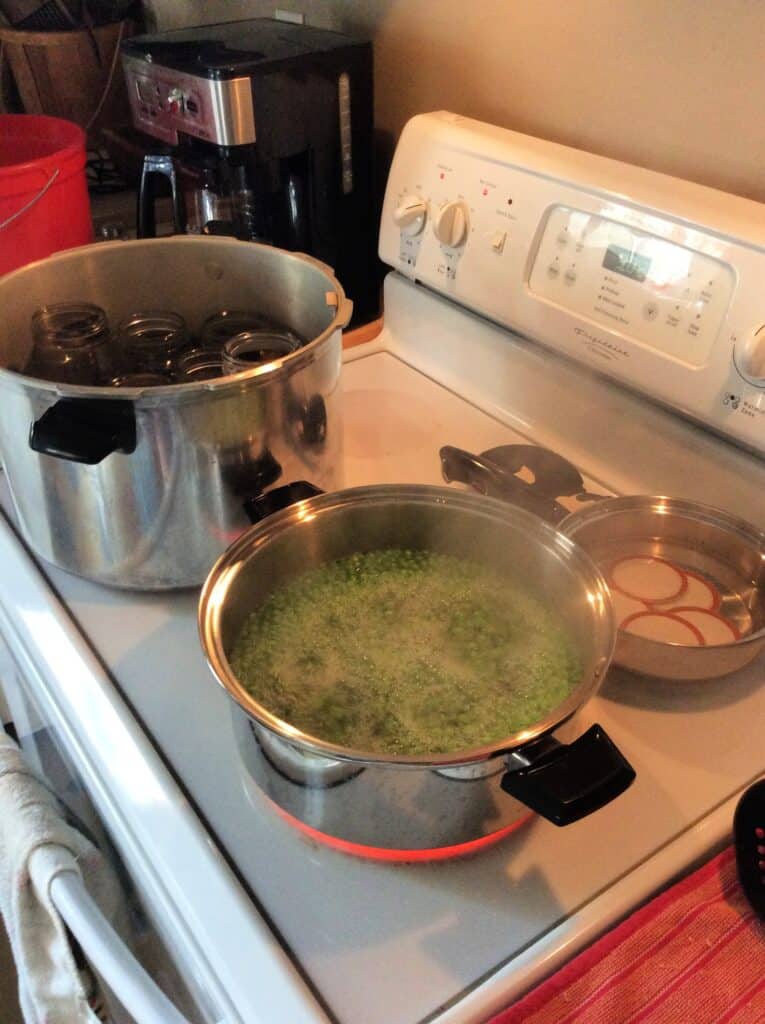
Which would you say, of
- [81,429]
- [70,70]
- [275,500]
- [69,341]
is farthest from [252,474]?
[70,70]

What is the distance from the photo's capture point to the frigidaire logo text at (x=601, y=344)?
0.71 m

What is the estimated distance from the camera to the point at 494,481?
73cm

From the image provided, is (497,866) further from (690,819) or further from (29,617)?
(29,617)

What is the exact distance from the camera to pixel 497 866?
1.61ft

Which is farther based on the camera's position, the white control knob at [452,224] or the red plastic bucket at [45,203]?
the red plastic bucket at [45,203]

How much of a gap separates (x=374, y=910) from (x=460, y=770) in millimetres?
111

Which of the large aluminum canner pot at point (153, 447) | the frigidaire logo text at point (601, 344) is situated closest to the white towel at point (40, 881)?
the large aluminum canner pot at point (153, 447)

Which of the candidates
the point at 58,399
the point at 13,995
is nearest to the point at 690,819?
the point at 58,399

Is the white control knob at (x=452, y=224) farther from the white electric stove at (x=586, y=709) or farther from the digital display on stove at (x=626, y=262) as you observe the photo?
the digital display on stove at (x=626, y=262)

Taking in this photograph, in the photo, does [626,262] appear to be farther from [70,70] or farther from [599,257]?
[70,70]

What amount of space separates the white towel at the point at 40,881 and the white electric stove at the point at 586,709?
5 centimetres

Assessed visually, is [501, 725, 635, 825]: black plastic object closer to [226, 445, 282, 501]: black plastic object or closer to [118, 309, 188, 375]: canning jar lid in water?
[226, 445, 282, 501]: black plastic object

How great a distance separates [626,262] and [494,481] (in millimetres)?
208

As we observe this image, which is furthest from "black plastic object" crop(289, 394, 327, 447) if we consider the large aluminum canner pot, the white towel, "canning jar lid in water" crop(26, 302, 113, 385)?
the white towel
